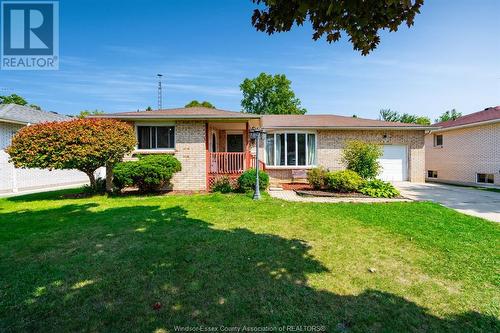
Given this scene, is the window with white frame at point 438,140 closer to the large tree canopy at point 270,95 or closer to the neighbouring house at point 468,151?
the neighbouring house at point 468,151

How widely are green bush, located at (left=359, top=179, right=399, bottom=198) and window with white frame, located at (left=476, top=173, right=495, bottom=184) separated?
866cm

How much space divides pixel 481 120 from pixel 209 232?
17.0 meters

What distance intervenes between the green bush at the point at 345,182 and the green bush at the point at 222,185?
14.6 ft

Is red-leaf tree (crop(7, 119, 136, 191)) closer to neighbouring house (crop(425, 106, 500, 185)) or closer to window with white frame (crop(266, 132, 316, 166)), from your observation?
window with white frame (crop(266, 132, 316, 166))

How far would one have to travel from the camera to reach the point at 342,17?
2.99 meters

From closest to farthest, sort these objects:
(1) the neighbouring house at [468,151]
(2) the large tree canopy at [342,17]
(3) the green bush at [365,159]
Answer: (2) the large tree canopy at [342,17]
(3) the green bush at [365,159]
(1) the neighbouring house at [468,151]

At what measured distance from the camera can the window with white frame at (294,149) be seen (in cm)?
1462

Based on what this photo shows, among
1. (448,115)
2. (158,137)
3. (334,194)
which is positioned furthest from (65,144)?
(448,115)

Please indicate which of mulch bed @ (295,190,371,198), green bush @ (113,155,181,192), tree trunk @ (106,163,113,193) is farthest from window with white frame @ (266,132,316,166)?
tree trunk @ (106,163,113,193)

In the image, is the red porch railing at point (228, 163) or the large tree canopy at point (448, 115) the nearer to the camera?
the red porch railing at point (228, 163)

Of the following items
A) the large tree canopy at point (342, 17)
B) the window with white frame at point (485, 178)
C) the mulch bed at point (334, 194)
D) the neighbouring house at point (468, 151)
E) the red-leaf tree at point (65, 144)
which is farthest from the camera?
the window with white frame at point (485, 178)

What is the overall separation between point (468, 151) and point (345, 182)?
36.2ft

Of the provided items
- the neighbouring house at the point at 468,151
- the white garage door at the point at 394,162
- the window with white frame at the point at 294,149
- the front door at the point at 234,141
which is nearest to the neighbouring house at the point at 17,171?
the front door at the point at 234,141

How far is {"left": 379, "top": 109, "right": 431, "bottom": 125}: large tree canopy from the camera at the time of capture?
3862cm
